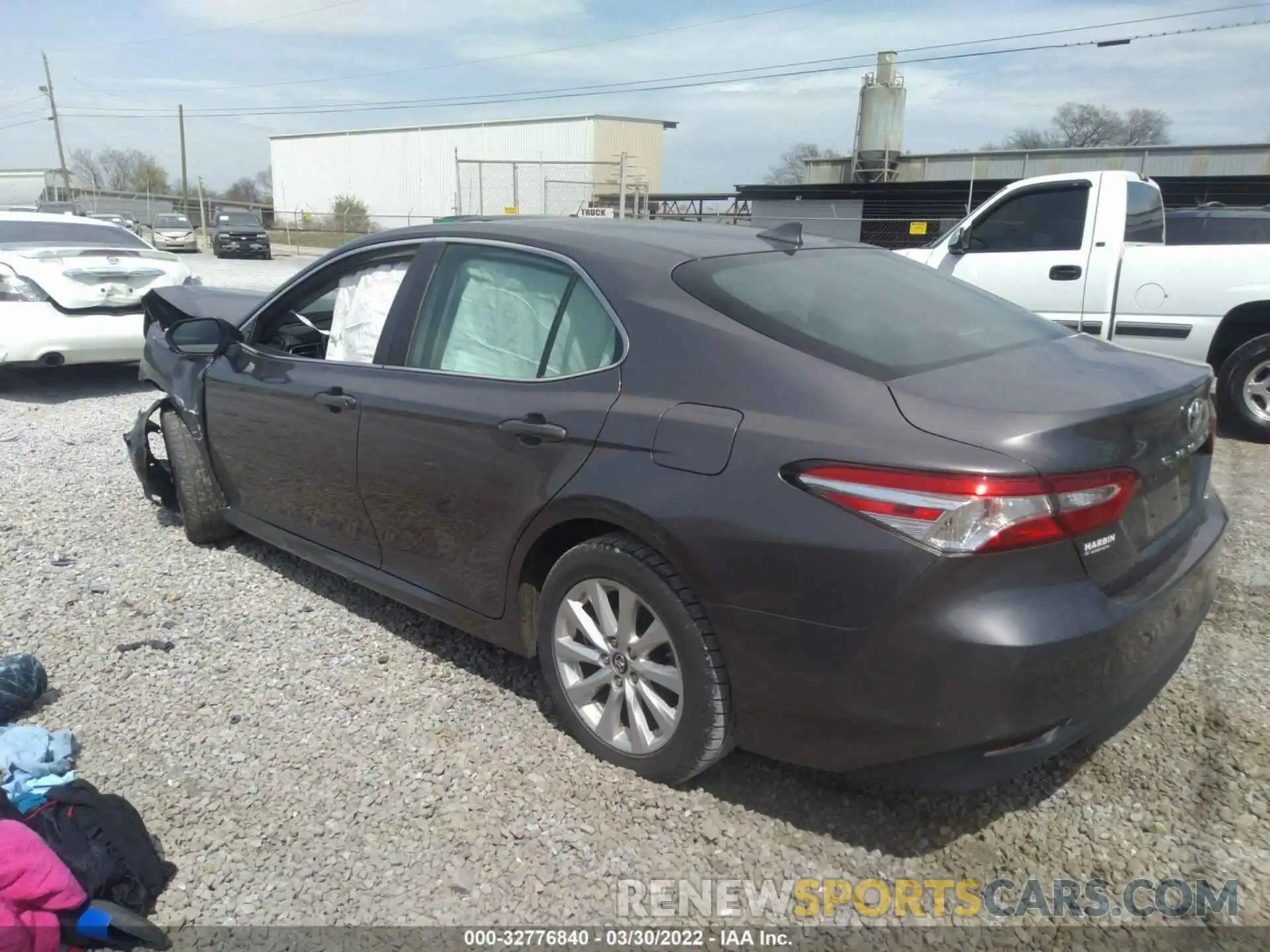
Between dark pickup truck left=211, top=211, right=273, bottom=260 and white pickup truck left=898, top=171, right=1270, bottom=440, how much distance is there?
93.6ft

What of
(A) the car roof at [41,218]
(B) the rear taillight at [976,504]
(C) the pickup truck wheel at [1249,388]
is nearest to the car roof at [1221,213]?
(C) the pickup truck wheel at [1249,388]

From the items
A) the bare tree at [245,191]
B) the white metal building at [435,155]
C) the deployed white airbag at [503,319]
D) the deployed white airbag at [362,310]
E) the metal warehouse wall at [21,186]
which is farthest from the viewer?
the bare tree at [245,191]

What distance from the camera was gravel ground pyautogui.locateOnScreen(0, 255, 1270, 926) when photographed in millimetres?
2451

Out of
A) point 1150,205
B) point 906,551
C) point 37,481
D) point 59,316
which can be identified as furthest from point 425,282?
point 1150,205

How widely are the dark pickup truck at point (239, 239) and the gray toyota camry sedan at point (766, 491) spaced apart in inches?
1220

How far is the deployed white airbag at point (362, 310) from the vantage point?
3.68m

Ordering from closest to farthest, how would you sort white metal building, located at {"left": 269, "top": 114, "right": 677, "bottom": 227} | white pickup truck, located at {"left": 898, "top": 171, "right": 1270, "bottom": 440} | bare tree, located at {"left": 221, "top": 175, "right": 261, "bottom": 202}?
white pickup truck, located at {"left": 898, "top": 171, "right": 1270, "bottom": 440}
white metal building, located at {"left": 269, "top": 114, "right": 677, "bottom": 227}
bare tree, located at {"left": 221, "top": 175, "right": 261, "bottom": 202}

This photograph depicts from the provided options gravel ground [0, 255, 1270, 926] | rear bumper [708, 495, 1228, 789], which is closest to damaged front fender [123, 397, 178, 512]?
gravel ground [0, 255, 1270, 926]

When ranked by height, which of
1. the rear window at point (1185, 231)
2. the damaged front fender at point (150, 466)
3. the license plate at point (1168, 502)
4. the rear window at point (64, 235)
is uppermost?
the rear window at point (1185, 231)

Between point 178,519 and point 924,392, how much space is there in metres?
4.25

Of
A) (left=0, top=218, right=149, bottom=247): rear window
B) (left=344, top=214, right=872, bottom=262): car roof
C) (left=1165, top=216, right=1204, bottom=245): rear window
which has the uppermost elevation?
(left=1165, top=216, right=1204, bottom=245): rear window

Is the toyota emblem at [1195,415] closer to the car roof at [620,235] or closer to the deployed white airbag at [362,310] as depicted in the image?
the car roof at [620,235]

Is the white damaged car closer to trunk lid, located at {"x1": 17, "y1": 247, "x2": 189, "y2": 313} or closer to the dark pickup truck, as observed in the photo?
trunk lid, located at {"x1": 17, "y1": 247, "x2": 189, "y2": 313}

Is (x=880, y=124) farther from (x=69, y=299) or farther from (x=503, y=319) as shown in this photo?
(x=503, y=319)
